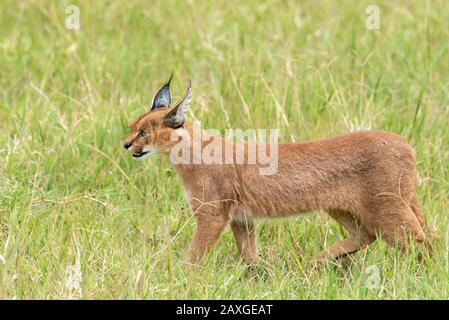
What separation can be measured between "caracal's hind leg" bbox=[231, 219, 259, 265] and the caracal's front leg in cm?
26

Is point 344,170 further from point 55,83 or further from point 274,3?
point 274,3

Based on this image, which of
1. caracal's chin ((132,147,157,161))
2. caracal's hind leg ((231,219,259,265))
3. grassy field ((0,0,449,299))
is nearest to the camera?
grassy field ((0,0,449,299))

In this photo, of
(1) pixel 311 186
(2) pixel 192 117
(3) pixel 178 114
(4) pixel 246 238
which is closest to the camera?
(3) pixel 178 114

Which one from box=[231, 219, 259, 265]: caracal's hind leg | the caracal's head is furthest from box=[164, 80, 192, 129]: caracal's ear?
box=[231, 219, 259, 265]: caracal's hind leg

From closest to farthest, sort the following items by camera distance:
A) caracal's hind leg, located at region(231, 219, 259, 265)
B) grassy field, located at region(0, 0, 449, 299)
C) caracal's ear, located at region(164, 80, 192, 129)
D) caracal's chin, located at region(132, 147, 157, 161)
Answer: grassy field, located at region(0, 0, 449, 299), caracal's ear, located at region(164, 80, 192, 129), caracal's chin, located at region(132, 147, 157, 161), caracal's hind leg, located at region(231, 219, 259, 265)

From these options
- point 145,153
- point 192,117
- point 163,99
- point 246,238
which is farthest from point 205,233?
point 192,117

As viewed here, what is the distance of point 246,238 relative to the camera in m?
6.35

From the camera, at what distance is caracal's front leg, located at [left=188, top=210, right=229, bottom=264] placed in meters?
6.11

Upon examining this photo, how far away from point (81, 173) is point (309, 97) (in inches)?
78.6

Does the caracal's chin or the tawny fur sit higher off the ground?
the caracal's chin

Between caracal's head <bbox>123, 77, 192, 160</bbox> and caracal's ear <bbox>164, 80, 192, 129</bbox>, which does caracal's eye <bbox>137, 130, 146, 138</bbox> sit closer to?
caracal's head <bbox>123, 77, 192, 160</bbox>

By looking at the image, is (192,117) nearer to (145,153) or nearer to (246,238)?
(145,153)

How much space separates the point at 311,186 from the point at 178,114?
3.03 ft

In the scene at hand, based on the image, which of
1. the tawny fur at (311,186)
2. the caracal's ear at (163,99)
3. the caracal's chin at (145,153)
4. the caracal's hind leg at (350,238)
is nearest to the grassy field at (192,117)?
the caracal's hind leg at (350,238)
